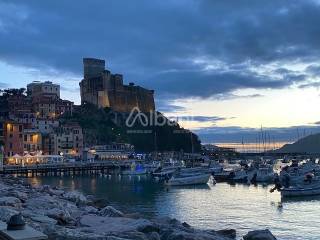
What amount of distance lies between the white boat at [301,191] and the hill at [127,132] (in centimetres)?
10251

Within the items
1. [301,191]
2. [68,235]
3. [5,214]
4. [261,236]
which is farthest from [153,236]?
[301,191]

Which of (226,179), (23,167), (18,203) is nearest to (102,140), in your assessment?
(23,167)

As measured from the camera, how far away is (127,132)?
156500mm

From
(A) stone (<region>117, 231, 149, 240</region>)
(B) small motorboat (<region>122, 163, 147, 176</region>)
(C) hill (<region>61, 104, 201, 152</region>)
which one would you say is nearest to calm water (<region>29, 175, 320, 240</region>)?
(A) stone (<region>117, 231, 149, 240</region>)

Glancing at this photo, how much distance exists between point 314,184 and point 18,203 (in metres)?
30.9

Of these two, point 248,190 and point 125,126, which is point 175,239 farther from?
point 125,126

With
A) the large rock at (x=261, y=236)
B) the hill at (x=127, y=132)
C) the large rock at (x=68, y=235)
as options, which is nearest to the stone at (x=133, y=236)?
the large rock at (x=68, y=235)

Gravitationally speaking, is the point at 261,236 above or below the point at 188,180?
below

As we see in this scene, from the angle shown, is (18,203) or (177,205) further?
(177,205)

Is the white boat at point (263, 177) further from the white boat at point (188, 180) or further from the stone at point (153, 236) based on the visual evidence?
the stone at point (153, 236)

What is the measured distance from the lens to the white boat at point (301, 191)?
40250mm

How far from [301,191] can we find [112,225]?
91.5ft

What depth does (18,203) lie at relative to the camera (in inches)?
767

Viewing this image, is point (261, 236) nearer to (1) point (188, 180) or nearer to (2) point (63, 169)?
(1) point (188, 180)
